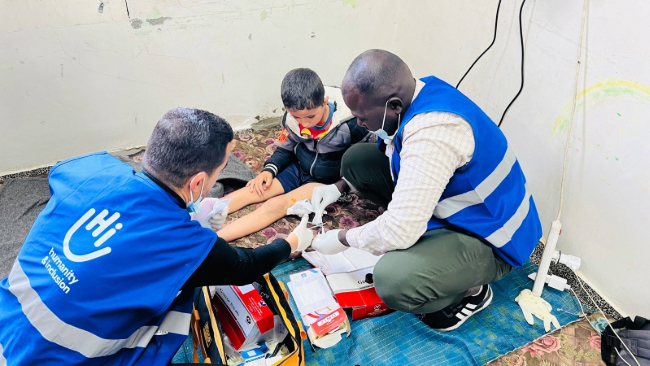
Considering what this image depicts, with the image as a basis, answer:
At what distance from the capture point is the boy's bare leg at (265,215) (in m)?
1.98

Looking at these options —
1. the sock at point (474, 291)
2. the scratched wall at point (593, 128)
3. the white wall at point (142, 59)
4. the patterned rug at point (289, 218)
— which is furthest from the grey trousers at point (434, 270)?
the white wall at point (142, 59)

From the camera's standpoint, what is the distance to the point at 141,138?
8.47ft

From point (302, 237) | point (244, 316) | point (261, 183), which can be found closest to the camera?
point (244, 316)

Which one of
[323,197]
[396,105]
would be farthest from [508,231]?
[323,197]

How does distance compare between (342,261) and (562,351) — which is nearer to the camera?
(562,351)

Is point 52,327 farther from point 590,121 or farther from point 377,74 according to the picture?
point 590,121

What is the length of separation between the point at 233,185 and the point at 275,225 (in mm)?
371

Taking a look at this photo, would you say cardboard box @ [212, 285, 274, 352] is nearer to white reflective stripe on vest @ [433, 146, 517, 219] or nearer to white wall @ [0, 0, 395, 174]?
white reflective stripe on vest @ [433, 146, 517, 219]

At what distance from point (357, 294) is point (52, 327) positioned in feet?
3.40

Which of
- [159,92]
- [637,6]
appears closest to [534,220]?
[637,6]

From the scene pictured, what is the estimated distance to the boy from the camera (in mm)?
1834

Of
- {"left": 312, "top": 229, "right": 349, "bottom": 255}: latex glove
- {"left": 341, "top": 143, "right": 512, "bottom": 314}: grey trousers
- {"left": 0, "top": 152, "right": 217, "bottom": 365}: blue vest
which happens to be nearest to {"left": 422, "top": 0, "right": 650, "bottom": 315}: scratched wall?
{"left": 341, "top": 143, "right": 512, "bottom": 314}: grey trousers

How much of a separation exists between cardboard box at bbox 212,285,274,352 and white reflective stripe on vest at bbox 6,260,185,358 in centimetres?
41

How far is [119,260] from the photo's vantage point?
1.02m
